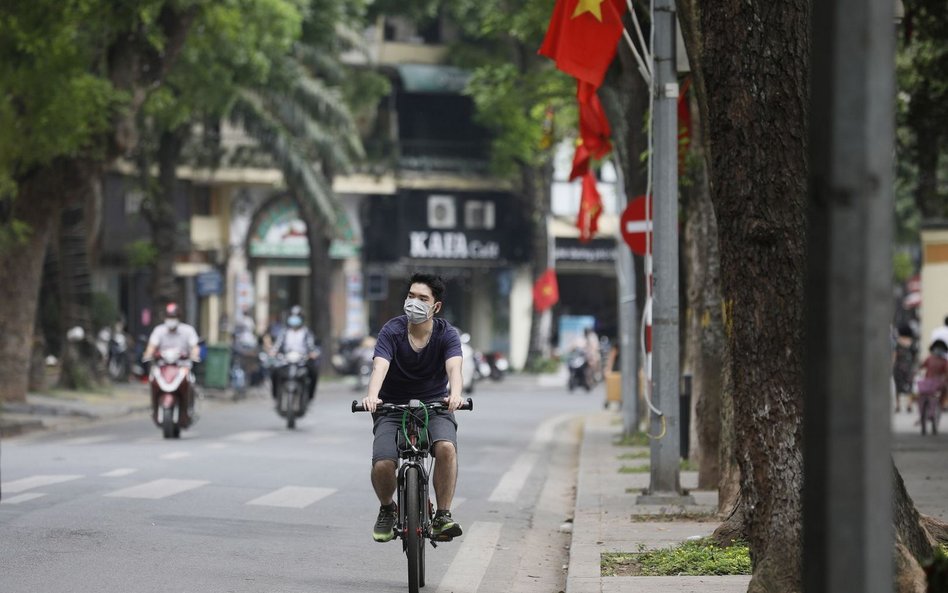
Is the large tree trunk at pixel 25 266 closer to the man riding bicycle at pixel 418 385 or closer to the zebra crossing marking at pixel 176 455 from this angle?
the zebra crossing marking at pixel 176 455

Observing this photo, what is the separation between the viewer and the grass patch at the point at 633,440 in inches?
878

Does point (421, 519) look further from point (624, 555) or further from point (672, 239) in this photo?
point (672, 239)

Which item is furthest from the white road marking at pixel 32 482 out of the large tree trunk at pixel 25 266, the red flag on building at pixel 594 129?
the large tree trunk at pixel 25 266

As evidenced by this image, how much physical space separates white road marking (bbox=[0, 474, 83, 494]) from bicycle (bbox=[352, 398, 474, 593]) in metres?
5.73

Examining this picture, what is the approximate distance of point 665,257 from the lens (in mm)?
14203

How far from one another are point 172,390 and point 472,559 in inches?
466

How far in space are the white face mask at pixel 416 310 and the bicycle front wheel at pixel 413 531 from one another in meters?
0.94

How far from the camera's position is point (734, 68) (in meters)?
8.19

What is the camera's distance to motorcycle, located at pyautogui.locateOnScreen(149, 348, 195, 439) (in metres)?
22.3

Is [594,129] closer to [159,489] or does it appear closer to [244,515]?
[159,489]

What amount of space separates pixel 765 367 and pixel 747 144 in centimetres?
105

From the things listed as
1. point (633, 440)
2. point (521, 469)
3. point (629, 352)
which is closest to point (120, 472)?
point (521, 469)

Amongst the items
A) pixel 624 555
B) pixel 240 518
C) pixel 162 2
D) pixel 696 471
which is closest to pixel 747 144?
pixel 624 555

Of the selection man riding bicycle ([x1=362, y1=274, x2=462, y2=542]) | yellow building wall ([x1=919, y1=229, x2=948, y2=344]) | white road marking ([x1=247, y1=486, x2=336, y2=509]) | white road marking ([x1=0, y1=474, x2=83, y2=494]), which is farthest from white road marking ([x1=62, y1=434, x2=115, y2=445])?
yellow building wall ([x1=919, y1=229, x2=948, y2=344])
